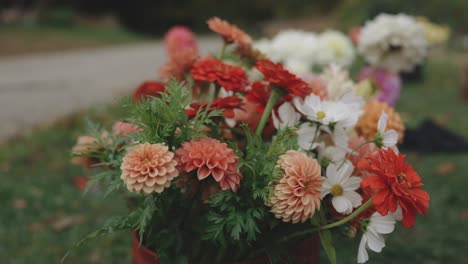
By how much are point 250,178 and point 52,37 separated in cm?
1250

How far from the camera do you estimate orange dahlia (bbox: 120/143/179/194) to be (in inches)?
28.4

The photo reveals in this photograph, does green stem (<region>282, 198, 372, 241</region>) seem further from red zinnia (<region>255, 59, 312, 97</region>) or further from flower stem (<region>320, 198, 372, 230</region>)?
red zinnia (<region>255, 59, 312, 97</region>)

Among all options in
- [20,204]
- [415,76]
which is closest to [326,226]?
[20,204]

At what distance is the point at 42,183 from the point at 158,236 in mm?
2355

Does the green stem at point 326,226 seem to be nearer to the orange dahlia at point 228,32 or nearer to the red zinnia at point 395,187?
the red zinnia at point 395,187

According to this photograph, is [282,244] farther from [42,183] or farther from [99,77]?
[99,77]

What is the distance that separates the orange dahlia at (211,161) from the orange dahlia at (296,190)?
0.23 feet

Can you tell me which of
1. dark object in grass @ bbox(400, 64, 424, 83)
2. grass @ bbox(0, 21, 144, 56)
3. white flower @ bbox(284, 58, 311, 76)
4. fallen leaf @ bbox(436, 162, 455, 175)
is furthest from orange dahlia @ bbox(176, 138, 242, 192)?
grass @ bbox(0, 21, 144, 56)

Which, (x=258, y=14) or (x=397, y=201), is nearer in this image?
(x=397, y=201)

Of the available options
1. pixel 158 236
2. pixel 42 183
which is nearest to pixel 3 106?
pixel 42 183

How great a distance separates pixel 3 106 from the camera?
483 centimetres

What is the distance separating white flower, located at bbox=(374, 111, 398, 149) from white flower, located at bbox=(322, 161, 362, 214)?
0.31ft

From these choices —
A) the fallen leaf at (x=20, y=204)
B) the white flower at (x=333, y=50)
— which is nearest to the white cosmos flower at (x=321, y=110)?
the white flower at (x=333, y=50)

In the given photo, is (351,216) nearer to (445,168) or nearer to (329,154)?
(329,154)
